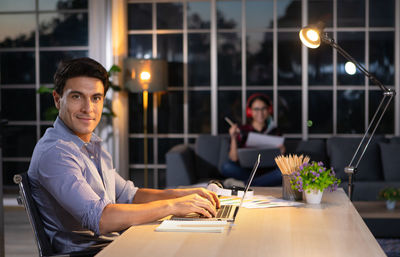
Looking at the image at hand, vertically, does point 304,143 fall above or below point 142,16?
below

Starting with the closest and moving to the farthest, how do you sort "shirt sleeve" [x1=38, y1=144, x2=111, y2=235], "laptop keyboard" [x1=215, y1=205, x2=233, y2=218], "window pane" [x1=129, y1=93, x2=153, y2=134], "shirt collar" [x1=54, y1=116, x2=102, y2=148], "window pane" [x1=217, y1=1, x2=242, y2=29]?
1. "shirt sleeve" [x1=38, y1=144, x2=111, y2=235]
2. "laptop keyboard" [x1=215, y1=205, x2=233, y2=218]
3. "shirt collar" [x1=54, y1=116, x2=102, y2=148]
4. "window pane" [x1=217, y1=1, x2=242, y2=29]
5. "window pane" [x1=129, y1=93, x2=153, y2=134]

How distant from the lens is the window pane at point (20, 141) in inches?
263

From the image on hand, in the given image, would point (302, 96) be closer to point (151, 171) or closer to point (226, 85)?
point (226, 85)

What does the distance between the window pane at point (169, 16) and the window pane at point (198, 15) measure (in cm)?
11

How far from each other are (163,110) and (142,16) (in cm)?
116

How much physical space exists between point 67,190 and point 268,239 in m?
0.73

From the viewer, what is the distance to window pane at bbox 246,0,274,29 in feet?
21.2

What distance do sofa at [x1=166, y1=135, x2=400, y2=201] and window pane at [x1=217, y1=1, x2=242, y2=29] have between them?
141cm

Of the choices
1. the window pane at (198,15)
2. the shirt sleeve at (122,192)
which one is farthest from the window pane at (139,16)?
the shirt sleeve at (122,192)

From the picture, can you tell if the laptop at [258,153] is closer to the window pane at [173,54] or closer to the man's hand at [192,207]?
the window pane at [173,54]

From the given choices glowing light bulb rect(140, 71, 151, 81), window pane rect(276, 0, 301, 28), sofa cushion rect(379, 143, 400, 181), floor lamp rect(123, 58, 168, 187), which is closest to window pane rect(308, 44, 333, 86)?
window pane rect(276, 0, 301, 28)

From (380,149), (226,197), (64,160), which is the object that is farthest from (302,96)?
(64,160)

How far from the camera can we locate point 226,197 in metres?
2.50

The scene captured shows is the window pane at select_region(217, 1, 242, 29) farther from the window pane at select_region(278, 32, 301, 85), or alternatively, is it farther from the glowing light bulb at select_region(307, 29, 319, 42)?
the glowing light bulb at select_region(307, 29, 319, 42)
